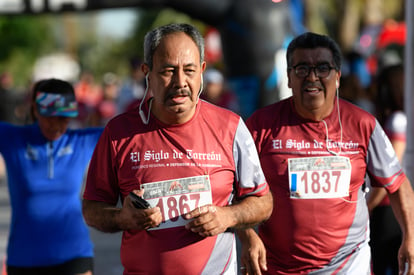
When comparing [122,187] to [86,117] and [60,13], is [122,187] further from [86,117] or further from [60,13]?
[86,117]

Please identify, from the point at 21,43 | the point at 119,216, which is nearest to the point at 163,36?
the point at 119,216

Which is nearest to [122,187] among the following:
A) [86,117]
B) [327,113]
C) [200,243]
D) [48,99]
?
[200,243]

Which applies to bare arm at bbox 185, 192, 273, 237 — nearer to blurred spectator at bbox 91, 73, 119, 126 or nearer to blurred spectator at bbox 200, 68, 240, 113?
blurred spectator at bbox 200, 68, 240, 113

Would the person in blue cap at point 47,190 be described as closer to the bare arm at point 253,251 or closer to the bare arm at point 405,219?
the bare arm at point 253,251

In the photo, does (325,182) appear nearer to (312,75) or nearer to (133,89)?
(312,75)

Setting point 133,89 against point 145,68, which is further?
point 133,89

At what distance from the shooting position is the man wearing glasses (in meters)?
4.38

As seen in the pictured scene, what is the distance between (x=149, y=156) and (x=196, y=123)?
272 millimetres

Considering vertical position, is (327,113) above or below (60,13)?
below

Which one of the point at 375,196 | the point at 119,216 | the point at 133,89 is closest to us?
the point at 119,216

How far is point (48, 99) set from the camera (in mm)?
5168

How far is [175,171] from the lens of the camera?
140 inches

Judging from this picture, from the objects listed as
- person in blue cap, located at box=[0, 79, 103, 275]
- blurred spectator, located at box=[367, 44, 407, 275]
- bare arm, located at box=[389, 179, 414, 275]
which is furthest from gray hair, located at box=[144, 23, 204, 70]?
blurred spectator, located at box=[367, 44, 407, 275]

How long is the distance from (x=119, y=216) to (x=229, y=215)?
19.0 inches
